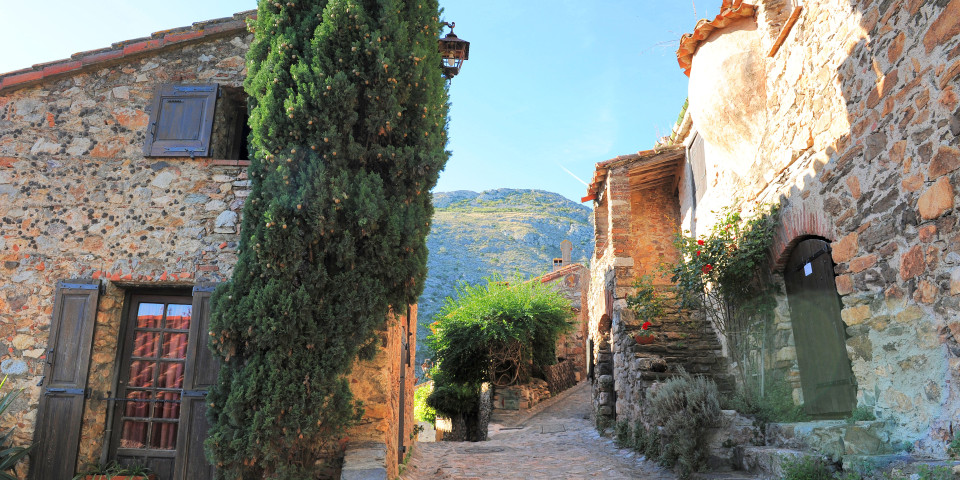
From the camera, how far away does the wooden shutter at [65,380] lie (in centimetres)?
535

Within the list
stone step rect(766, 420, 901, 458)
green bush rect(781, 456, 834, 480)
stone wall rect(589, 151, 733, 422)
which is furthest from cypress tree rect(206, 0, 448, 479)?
stone wall rect(589, 151, 733, 422)

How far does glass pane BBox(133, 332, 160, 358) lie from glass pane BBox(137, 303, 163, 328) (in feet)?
0.28

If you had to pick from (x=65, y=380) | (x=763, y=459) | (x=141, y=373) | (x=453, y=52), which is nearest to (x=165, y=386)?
(x=141, y=373)

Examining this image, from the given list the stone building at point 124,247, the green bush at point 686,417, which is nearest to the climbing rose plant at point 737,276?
the green bush at point 686,417

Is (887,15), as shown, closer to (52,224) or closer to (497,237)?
(52,224)

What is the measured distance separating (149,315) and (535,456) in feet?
17.9

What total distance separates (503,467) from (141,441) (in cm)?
418

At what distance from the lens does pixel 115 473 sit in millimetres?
5426

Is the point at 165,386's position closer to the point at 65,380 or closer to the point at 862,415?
the point at 65,380

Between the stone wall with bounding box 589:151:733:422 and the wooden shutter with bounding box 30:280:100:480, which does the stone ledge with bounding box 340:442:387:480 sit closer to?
the wooden shutter with bounding box 30:280:100:480

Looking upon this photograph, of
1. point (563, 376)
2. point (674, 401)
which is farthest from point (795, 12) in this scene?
point (563, 376)

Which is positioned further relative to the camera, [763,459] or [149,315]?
[149,315]

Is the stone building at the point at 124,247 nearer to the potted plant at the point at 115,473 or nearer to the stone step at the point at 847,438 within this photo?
the potted plant at the point at 115,473

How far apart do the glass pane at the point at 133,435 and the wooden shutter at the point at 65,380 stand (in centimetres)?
37
